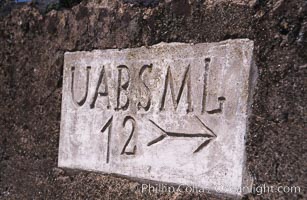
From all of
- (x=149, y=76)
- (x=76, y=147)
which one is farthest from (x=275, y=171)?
(x=76, y=147)

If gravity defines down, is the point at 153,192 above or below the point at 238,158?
below

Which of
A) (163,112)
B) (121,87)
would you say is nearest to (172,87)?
(163,112)

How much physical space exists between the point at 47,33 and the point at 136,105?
663 mm

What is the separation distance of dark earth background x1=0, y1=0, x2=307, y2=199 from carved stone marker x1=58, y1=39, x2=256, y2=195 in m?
0.04

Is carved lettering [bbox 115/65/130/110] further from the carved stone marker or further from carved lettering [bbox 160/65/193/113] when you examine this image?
carved lettering [bbox 160/65/193/113]

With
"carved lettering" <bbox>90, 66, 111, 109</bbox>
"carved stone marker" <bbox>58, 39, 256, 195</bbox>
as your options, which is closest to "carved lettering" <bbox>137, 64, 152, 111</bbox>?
"carved stone marker" <bbox>58, 39, 256, 195</bbox>

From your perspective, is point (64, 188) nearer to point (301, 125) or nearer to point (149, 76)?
point (149, 76)

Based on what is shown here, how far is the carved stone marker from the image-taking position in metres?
1.72

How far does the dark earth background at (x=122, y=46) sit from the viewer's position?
5.28 feet

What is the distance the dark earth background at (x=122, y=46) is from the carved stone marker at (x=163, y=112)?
4 cm

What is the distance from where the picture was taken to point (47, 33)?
244cm

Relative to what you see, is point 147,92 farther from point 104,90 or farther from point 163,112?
point 104,90

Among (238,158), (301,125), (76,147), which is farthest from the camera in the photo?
(76,147)

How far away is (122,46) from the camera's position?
2.11 metres
